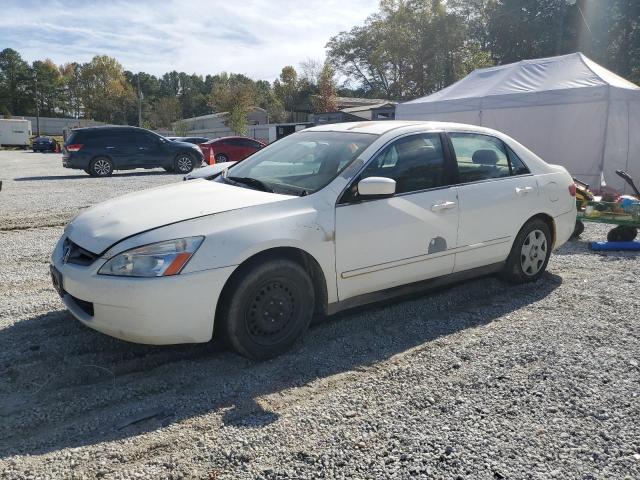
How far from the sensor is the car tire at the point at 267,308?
340cm

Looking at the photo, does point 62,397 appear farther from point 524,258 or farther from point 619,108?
point 619,108

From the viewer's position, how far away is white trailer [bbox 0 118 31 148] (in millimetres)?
50844

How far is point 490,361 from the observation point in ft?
12.0

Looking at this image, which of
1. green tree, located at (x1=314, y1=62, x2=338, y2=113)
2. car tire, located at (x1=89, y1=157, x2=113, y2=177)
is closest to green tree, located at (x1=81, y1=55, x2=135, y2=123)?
green tree, located at (x1=314, y1=62, x2=338, y2=113)

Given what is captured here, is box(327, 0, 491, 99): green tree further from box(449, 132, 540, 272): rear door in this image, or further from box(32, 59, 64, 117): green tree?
box(32, 59, 64, 117): green tree

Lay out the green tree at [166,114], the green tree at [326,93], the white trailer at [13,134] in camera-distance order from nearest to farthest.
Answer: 1. the white trailer at [13,134]
2. the green tree at [326,93]
3. the green tree at [166,114]

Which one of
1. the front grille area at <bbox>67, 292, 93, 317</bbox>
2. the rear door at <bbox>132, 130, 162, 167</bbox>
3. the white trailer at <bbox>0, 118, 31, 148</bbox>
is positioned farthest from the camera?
the white trailer at <bbox>0, 118, 31, 148</bbox>

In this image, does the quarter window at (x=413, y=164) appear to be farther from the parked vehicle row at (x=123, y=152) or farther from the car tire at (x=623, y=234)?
the parked vehicle row at (x=123, y=152)

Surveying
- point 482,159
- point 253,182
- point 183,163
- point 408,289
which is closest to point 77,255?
point 253,182

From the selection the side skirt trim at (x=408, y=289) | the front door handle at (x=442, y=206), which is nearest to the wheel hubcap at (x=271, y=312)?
the side skirt trim at (x=408, y=289)

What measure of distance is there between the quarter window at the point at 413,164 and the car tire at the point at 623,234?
4.38m

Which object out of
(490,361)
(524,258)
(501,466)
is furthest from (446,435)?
(524,258)

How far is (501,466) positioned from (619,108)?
11.3 metres

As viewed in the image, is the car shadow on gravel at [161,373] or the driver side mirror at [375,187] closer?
the car shadow on gravel at [161,373]
